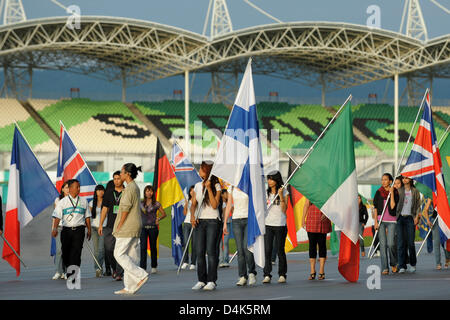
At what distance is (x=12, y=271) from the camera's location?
53.2ft

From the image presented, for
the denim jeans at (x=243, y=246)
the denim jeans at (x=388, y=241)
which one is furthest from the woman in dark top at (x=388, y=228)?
the denim jeans at (x=243, y=246)

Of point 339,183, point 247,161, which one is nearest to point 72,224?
point 247,161

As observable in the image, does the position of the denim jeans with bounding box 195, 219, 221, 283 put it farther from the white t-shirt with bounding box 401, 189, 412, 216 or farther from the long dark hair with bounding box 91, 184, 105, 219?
the white t-shirt with bounding box 401, 189, 412, 216

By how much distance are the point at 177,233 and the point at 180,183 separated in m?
1.74

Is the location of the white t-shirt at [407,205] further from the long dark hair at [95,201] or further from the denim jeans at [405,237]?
the long dark hair at [95,201]

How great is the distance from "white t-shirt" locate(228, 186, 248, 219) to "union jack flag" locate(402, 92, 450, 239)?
420 centimetres

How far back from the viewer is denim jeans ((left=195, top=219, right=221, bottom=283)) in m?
11.7

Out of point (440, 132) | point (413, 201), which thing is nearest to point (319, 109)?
point (440, 132)

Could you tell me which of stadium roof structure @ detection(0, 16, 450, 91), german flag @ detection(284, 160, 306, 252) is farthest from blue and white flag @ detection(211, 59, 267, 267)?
stadium roof structure @ detection(0, 16, 450, 91)

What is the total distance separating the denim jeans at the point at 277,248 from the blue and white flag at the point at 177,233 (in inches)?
175

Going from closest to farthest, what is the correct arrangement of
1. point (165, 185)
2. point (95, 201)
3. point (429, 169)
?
1. point (95, 201)
2. point (429, 169)
3. point (165, 185)

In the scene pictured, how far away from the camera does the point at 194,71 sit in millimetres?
57031

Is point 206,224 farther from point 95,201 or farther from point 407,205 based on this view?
point 407,205

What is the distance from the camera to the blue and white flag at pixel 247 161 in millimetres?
12219
